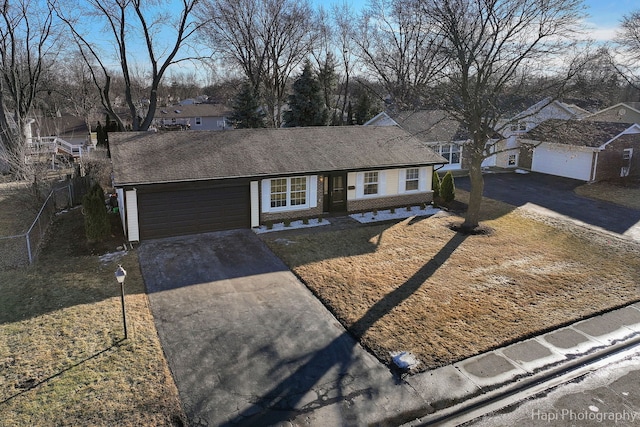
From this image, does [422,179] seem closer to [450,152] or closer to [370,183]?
[370,183]

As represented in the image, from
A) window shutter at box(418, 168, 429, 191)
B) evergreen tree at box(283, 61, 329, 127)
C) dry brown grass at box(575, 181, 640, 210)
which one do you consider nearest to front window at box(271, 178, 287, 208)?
window shutter at box(418, 168, 429, 191)

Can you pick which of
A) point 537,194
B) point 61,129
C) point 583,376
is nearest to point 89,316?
point 583,376

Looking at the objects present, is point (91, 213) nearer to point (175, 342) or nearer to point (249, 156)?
point (249, 156)

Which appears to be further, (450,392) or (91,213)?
(91,213)

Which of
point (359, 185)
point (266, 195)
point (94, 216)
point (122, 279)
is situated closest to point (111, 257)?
point (94, 216)

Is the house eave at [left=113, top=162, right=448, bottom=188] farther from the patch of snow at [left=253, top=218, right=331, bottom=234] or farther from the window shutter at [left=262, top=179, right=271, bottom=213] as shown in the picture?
the patch of snow at [left=253, top=218, right=331, bottom=234]
